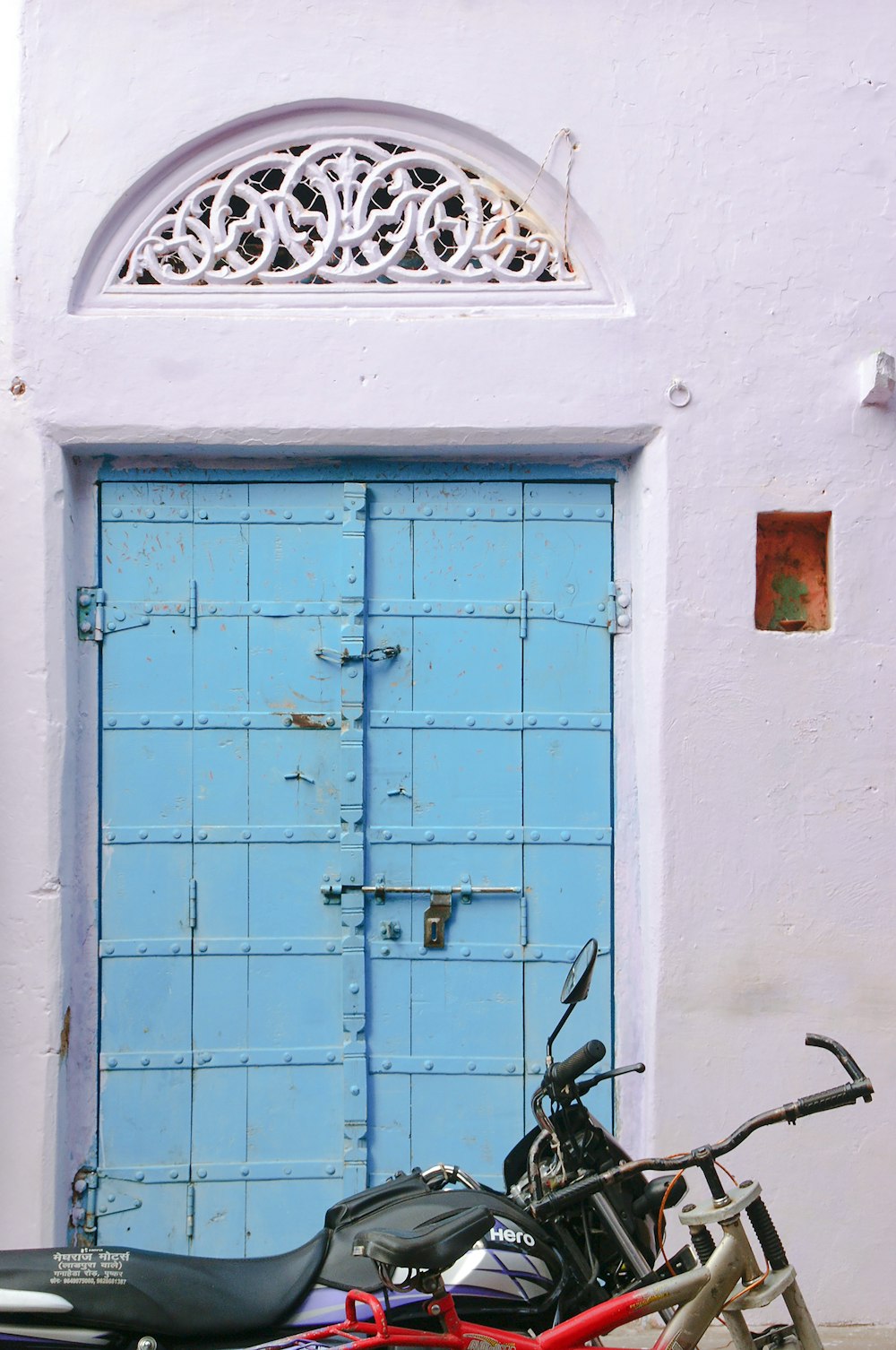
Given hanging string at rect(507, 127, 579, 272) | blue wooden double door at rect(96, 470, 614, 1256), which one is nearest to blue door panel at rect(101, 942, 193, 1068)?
blue wooden double door at rect(96, 470, 614, 1256)

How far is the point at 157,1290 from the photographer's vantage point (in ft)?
5.39

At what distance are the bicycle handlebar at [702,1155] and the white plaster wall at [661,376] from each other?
1.18 meters

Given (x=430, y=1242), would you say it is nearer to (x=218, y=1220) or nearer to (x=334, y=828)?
(x=334, y=828)

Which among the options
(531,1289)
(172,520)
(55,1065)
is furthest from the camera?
(172,520)

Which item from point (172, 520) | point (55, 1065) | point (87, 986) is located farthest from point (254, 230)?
point (55, 1065)

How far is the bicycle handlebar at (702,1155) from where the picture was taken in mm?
1662

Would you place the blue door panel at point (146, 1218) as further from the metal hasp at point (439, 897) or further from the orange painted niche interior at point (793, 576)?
the orange painted niche interior at point (793, 576)

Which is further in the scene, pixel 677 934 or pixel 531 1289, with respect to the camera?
pixel 677 934

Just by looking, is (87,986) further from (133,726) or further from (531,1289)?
(531,1289)

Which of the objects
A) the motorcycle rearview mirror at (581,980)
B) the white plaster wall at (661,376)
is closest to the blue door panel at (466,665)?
the white plaster wall at (661,376)

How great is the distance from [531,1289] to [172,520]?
2.21 metres

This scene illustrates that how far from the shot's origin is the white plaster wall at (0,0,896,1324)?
9.46 ft

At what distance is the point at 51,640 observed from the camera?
2896 millimetres

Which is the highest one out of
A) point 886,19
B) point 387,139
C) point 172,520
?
point 886,19
